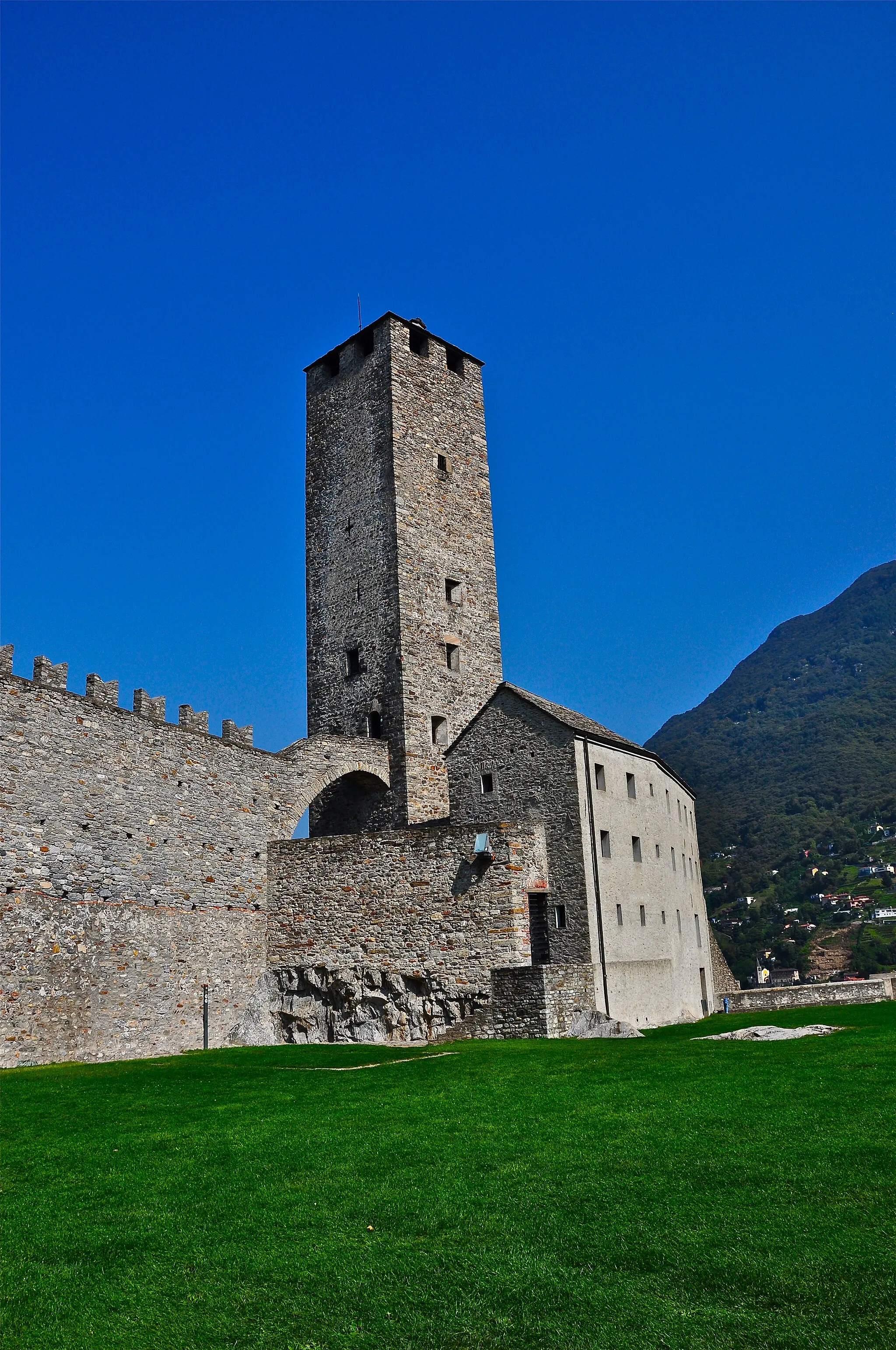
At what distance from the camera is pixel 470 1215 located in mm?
7695

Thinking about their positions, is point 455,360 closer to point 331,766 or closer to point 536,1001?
point 331,766

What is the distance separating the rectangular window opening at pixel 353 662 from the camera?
110 feet

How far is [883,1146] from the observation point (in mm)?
8688

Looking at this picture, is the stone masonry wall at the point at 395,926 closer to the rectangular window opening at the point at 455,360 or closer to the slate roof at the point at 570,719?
the slate roof at the point at 570,719

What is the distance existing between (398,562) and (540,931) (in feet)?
41.3

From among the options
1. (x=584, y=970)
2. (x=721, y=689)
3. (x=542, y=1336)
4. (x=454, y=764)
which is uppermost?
(x=721, y=689)

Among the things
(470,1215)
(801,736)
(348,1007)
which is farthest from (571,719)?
(801,736)

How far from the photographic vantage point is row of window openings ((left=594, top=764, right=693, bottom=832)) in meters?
28.5

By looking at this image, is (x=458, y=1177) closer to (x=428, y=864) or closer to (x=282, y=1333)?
(x=282, y=1333)

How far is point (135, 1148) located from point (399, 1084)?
4280mm

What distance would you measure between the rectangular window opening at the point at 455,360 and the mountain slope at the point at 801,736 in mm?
56110

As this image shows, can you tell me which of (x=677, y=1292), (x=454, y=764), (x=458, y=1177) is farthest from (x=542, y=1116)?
(x=454, y=764)

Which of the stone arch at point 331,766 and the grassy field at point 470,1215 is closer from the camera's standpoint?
the grassy field at point 470,1215

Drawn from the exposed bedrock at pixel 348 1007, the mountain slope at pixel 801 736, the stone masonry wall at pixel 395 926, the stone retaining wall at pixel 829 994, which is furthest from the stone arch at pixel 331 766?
the mountain slope at pixel 801 736
